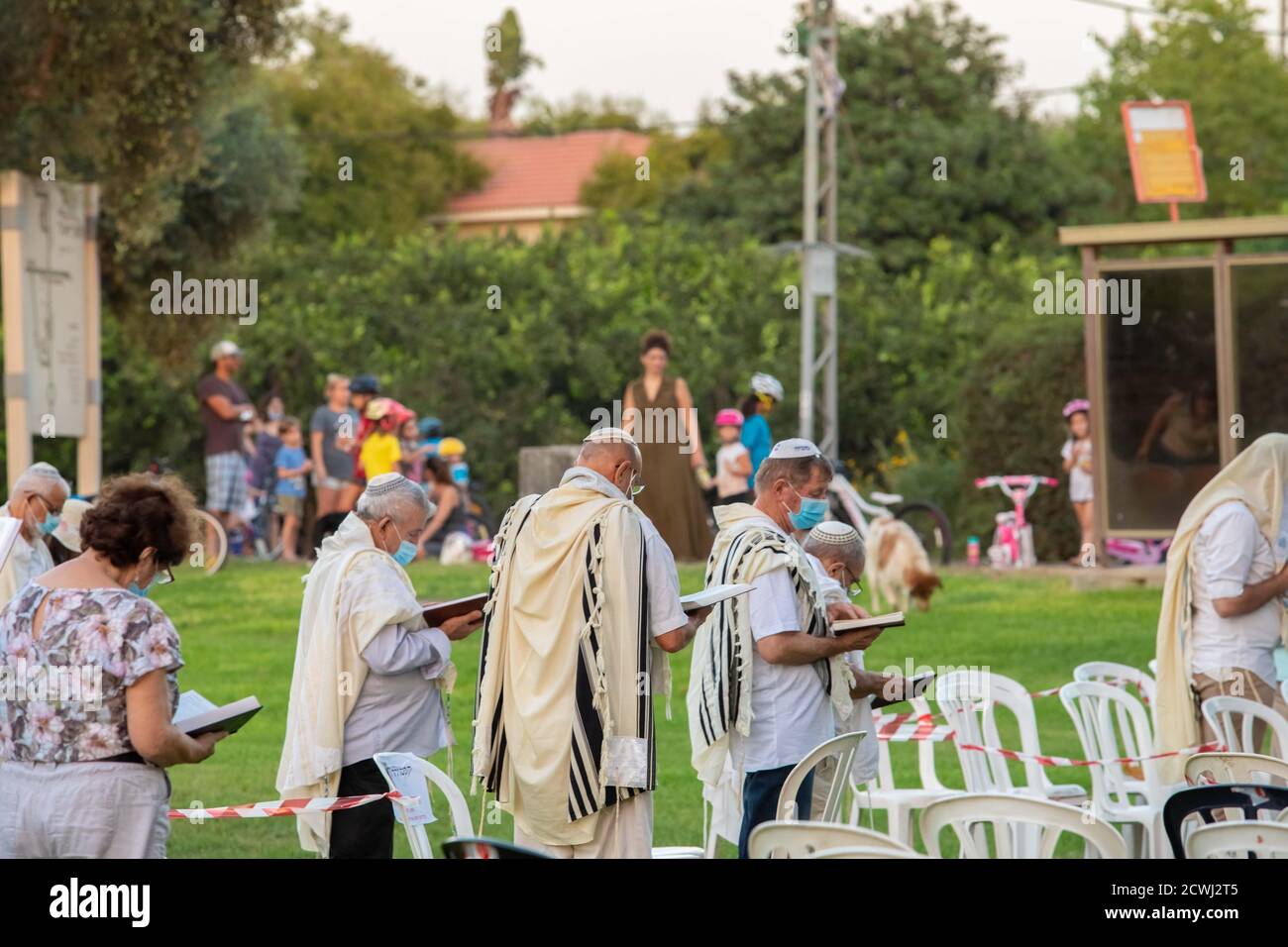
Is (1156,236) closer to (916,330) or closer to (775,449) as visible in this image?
(775,449)

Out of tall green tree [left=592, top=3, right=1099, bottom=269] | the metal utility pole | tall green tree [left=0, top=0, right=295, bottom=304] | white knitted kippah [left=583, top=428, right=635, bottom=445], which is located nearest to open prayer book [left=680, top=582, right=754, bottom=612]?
white knitted kippah [left=583, top=428, right=635, bottom=445]

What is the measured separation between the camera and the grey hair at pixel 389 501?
22.7 feet

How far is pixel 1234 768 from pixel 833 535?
1.81 metres

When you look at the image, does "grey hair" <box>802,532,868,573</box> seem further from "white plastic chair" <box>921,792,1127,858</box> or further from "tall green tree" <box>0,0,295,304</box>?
"tall green tree" <box>0,0,295,304</box>

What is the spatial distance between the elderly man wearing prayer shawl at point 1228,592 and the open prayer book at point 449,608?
2.95 m

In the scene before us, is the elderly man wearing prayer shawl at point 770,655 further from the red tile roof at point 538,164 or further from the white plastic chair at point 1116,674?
the red tile roof at point 538,164

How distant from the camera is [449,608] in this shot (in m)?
6.99

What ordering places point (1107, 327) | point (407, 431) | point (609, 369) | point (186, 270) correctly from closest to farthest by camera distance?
point (1107, 327), point (407, 431), point (186, 270), point (609, 369)

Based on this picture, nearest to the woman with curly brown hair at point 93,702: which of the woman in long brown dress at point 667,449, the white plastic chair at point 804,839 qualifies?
the white plastic chair at point 804,839

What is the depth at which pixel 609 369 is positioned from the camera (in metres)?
28.4
